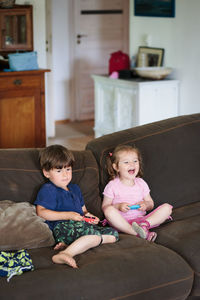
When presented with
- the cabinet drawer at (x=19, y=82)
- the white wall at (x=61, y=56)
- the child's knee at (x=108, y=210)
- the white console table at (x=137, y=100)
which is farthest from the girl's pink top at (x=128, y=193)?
the white wall at (x=61, y=56)

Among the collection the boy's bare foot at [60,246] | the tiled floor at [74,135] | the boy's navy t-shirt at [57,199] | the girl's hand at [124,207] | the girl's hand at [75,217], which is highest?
the boy's navy t-shirt at [57,199]

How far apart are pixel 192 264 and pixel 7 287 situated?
34.1 inches

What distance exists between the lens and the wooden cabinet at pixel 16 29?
5102 mm

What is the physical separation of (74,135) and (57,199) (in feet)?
13.7

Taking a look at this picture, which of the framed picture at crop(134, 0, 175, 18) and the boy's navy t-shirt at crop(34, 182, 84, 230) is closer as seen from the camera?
the boy's navy t-shirt at crop(34, 182, 84, 230)

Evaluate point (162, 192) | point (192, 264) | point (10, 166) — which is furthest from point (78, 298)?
point (162, 192)

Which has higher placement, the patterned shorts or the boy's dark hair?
the boy's dark hair

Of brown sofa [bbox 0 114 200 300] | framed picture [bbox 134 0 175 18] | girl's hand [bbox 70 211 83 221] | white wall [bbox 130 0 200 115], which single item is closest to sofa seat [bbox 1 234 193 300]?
brown sofa [bbox 0 114 200 300]

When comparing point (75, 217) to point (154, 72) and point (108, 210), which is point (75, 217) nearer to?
point (108, 210)

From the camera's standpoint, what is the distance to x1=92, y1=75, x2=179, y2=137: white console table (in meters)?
5.59

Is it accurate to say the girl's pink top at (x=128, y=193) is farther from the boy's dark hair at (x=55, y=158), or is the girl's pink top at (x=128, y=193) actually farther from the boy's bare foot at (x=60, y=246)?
the boy's bare foot at (x=60, y=246)

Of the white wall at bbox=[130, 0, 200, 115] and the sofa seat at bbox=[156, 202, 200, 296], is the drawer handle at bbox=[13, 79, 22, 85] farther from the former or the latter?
the sofa seat at bbox=[156, 202, 200, 296]

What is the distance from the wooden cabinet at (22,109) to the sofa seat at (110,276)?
2.82 m

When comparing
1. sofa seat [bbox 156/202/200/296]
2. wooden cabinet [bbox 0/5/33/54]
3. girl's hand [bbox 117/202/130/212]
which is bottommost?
sofa seat [bbox 156/202/200/296]
